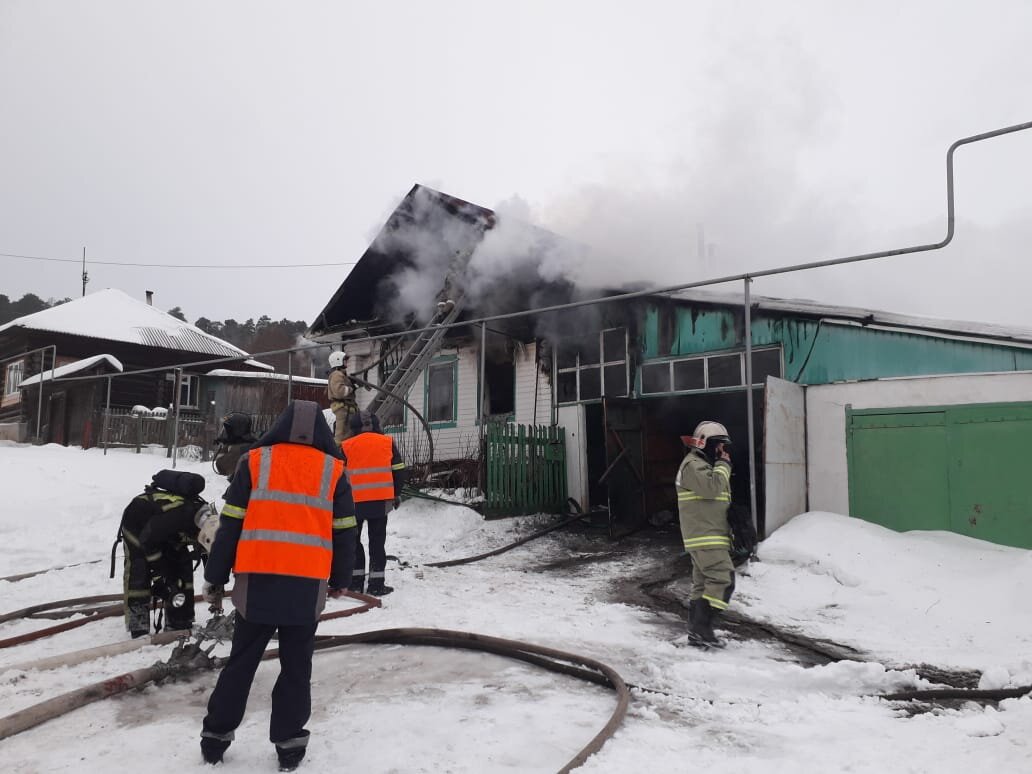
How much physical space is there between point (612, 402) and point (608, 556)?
2.74 m

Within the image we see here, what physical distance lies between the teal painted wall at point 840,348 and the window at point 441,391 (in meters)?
5.15

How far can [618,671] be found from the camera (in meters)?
4.15

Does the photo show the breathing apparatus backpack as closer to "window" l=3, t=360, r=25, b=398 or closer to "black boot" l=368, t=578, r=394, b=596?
"black boot" l=368, t=578, r=394, b=596

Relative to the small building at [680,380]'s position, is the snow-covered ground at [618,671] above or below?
below

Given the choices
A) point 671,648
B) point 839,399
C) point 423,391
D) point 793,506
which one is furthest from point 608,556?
point 423,391

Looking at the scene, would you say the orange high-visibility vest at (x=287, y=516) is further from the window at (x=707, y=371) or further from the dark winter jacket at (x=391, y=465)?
the window at (x=707, y=371)

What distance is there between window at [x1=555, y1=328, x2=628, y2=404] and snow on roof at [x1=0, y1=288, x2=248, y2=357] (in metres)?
18.7

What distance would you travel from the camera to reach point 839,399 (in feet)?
26.2

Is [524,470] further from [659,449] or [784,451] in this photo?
[784,451]

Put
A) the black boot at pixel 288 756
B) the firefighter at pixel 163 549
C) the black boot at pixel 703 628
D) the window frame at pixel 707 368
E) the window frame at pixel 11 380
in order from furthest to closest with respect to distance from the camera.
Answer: the window frame at pixel 11 380 < the window frame at pixel 707 368 < the black boot at pixel 703 628 < the firefighter at pixel 163 549 < the black boot at pixel 288 756

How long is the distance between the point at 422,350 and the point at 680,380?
183 inches

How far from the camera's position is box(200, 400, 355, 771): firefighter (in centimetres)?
285

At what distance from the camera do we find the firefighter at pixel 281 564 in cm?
285

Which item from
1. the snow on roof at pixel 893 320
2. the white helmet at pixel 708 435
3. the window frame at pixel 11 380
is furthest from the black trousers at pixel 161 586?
the window frame at pixel 11 380
